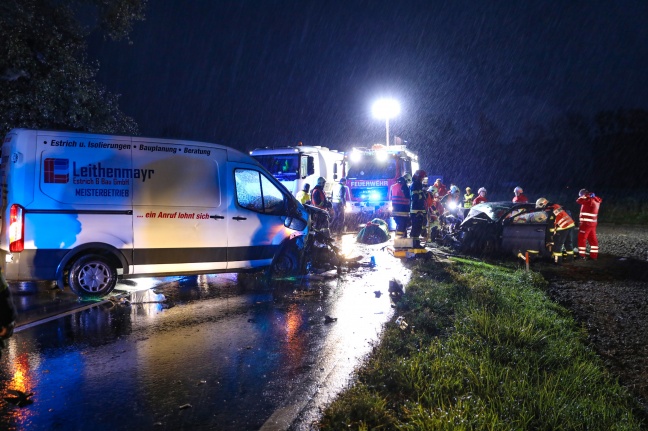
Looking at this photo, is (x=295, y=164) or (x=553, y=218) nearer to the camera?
(x=553, y=218)

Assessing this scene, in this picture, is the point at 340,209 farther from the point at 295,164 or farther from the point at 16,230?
the point at 16,230

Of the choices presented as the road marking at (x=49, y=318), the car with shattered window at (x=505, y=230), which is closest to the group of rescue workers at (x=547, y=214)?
the car with shattered window at (x=505, y=230)

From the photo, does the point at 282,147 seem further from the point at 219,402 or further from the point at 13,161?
the point at 219,402

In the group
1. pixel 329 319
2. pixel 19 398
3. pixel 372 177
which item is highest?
pixel 372 177

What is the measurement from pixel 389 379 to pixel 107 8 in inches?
542

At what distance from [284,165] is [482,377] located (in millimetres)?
16124

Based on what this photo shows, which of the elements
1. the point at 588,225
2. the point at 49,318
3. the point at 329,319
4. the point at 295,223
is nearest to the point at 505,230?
the point at 588,225

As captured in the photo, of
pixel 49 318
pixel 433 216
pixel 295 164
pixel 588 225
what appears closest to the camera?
pixel 49 318

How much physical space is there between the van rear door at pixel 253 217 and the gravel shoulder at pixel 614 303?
15.7ft

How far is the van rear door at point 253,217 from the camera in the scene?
8359 millimetres

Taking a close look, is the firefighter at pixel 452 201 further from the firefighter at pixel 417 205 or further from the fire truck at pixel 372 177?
the firefighter at pixel 417 205

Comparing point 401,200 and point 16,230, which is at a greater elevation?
point 401,200

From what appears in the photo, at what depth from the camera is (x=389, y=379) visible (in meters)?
4.43

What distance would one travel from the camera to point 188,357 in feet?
17.1
